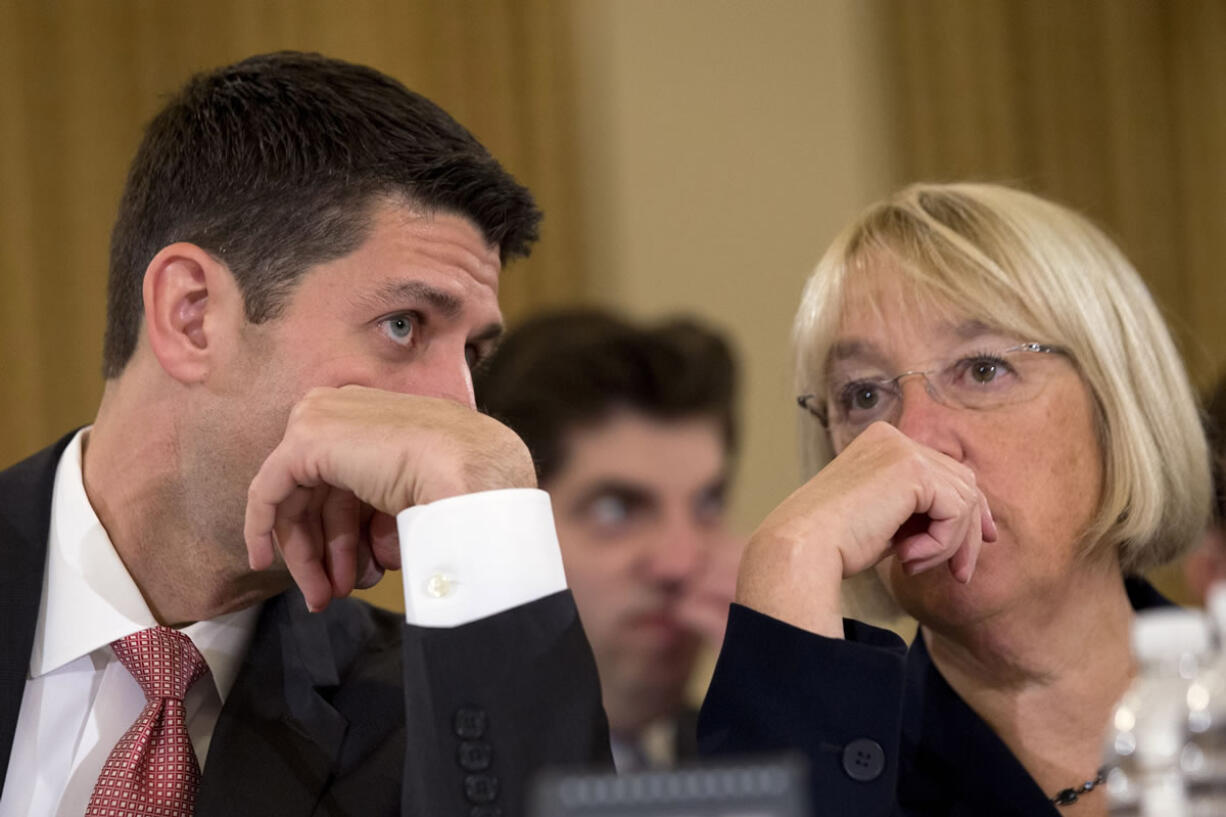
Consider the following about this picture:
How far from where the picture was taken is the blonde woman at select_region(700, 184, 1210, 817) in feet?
5.36

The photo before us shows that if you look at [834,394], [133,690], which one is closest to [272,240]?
[133,690]

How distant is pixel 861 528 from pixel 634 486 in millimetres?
1634

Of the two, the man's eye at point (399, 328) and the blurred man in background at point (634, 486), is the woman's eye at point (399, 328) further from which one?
the blurred man in background at point (634, 486)

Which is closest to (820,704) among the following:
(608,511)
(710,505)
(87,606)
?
(87,606)

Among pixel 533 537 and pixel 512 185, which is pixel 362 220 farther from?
pixel 533 537

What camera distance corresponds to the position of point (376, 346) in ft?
5.70

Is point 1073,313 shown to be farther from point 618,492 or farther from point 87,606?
point 618,492

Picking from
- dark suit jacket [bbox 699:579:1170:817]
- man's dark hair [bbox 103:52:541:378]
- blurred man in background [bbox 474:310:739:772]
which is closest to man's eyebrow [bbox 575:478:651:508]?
blurred man in background [bbox 474:310:739:772]

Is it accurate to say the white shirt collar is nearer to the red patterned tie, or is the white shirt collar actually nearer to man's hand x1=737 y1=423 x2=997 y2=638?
the red patterned tie

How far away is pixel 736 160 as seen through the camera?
14.6 feet

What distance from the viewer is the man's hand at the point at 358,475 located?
1440mm

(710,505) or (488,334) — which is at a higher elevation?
(488,334)

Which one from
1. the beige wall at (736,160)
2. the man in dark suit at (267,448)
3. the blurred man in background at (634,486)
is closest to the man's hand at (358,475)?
the man in dark suit at (267,448)

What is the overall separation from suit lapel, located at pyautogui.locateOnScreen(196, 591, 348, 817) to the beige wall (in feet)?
8.15
